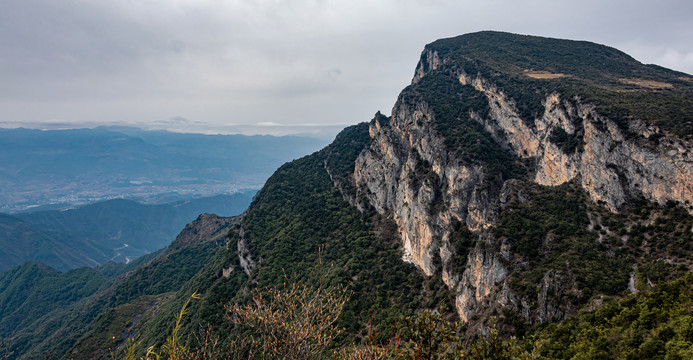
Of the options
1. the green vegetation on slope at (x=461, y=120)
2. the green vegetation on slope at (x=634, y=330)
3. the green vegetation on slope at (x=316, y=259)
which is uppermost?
A: the green vegetation on slope at (x=461, y=120)

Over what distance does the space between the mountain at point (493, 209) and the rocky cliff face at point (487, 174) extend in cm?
23

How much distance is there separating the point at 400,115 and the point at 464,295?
1898 inches

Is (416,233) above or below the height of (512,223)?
below

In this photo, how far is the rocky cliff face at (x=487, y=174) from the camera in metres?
34.8

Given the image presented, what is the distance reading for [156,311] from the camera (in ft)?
267

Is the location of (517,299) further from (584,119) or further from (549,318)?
(584,119)

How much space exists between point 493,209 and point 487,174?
10005 mm

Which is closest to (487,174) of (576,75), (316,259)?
(576,75)

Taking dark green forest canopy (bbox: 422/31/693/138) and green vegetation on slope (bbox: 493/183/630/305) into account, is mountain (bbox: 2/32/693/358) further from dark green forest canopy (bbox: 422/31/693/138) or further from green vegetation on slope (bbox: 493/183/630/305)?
dark green forest canopy (bbox: 422/31/693/138)

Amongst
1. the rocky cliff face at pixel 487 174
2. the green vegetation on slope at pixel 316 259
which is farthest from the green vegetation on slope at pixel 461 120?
the green vegetation on slope at pixel 316 259

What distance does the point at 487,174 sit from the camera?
52.5 m

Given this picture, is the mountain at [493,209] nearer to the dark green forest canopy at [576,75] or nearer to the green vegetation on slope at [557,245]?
the green vegetation on slope at [557,245]

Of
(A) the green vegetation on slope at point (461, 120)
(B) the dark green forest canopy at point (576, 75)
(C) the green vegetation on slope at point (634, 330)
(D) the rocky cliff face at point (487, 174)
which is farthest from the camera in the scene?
(A) the green vegetation on slope at point (461, 120)

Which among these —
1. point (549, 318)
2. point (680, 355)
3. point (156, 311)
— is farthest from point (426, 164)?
point (156, 311)
